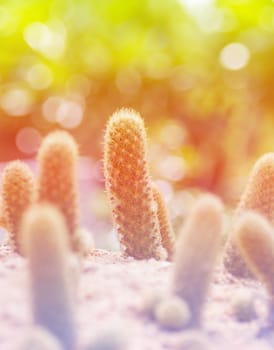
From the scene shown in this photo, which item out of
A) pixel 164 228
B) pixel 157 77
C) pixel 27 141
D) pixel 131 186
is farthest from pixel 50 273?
pixel 157 77

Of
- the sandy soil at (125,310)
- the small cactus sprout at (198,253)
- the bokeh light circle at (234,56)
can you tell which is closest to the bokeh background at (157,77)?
the bokeh light circle at (234,56)

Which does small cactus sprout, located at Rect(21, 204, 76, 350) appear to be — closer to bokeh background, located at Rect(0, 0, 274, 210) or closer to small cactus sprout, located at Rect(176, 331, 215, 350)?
small cactus sprout, located at Rect(176, 331, 215, 350)

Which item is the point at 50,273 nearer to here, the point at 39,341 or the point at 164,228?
the point at 39,341

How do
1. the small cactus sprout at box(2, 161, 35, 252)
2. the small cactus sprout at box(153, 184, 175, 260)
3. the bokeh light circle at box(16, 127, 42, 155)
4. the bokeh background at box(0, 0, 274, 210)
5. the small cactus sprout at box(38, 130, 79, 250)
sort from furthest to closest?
the bokeh background at box(0, 0, 274, 210), the bokeh light circle at box(16, 127, 42, 155), the small cactus sprout at box(153, 184, 175, 260), the small cactus sprout at box(2, 161, 35, 252), the small cactus sprout at box(38, 130, 79, 250)

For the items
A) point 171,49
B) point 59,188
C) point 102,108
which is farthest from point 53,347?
point 171,49

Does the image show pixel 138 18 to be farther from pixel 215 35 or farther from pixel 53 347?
pixel 53 347

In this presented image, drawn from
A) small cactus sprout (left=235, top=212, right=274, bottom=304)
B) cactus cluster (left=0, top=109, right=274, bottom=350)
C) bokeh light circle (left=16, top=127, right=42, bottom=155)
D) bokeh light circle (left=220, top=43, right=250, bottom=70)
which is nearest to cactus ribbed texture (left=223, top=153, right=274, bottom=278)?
cactus cluster (left=0, top=109, right=274, bottom=350)
